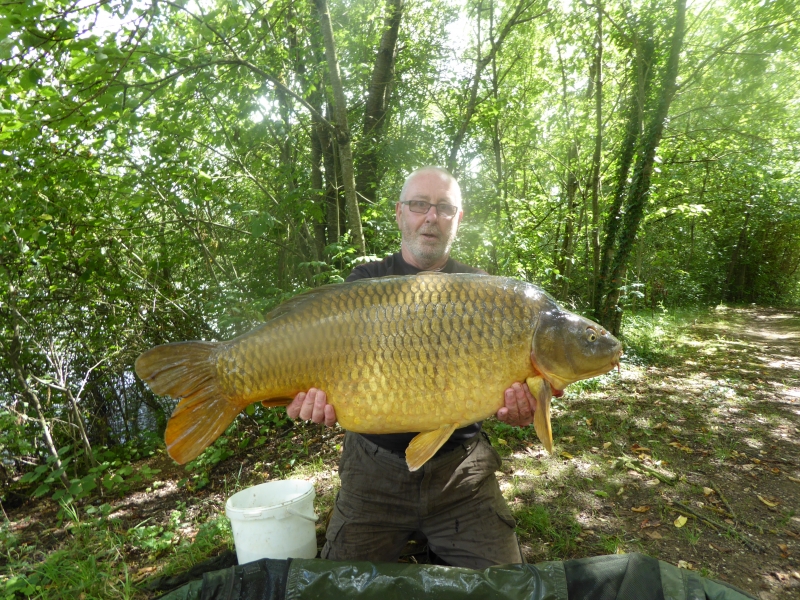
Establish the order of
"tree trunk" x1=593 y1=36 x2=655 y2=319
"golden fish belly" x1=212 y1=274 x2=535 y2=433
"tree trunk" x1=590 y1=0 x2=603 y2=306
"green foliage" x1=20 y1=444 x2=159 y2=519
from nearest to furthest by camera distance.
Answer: "golden fish belly" x1=212 y1=274 x2=535 y2=433 < "green foliage" x1=20 y1=444 x2=159 y2=519 < "tree trunk" x1=593 y1=36 x2=655 y2=319 < "tree trunk" x1=590 y1=0 x2=603 y2=306

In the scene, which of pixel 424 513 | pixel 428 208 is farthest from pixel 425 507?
pixel 428 208

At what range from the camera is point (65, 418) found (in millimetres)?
3602

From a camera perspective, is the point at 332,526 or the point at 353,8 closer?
the point at 332,526

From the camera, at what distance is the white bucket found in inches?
71.4

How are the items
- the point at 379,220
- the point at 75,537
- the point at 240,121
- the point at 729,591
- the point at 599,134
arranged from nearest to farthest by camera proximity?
the point at 729,591 < the point at 75,537 < the point at 240,121 < the point at 379,220 < the point at 599,134

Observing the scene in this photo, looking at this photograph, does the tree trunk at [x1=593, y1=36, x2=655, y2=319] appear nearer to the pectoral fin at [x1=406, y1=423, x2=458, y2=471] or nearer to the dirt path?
the dirt path

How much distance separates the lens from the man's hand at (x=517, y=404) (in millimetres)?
1429

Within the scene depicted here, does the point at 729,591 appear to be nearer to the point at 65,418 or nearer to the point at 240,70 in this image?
the point at 240,70

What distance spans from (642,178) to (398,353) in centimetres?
570

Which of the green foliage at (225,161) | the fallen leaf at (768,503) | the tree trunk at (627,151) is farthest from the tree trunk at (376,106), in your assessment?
the fallen leaf at (768,503)

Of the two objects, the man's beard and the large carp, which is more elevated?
the man's beard

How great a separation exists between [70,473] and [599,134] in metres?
7.01

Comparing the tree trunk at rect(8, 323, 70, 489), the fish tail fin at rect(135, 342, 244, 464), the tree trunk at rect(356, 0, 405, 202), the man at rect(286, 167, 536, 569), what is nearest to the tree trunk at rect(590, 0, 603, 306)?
the tree trunk at rect(356, 0, 405, 202)

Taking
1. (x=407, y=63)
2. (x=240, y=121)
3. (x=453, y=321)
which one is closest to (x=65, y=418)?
(x=240, y=121)
